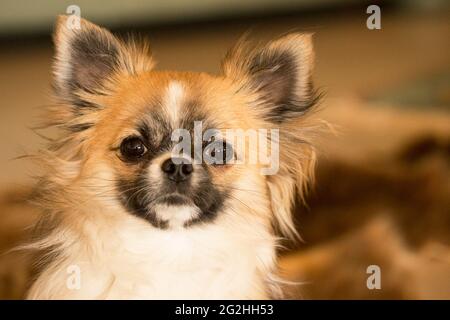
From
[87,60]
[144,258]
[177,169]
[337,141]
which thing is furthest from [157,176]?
[337,141]

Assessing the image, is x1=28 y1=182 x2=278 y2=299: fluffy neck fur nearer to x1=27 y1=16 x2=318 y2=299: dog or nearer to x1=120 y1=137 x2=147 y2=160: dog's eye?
x1=27 y1=16 x2=318 y2=299: dog

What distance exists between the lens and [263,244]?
1.31 meters

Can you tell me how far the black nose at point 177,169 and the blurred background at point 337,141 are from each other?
337 mm

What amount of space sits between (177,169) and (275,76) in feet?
0.95

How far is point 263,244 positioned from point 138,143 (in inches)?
12.0

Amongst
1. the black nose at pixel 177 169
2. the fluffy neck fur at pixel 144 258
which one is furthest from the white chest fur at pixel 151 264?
the black nose at pixel 177 169

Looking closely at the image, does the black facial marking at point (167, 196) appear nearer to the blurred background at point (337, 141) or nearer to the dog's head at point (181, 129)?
the dog's head at point (181, 129)

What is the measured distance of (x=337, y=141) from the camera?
2.04m

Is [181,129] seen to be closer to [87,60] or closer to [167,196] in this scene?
[167,196]

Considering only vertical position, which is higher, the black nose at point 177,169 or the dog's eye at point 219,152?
the dog's eye at point 219,152

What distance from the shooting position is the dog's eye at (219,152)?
126cm
